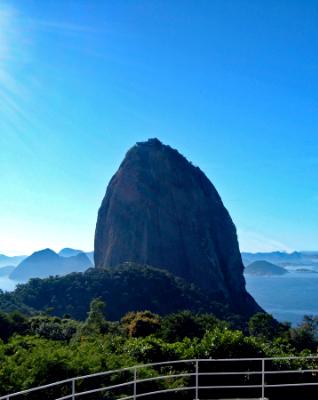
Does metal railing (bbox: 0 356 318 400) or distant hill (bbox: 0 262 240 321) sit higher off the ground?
distant hill (bbox: 0 262 240 321)

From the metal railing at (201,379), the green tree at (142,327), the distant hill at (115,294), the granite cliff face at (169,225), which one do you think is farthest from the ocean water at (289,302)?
the metal railing at (201,379)

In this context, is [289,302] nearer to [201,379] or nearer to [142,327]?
[142,327]

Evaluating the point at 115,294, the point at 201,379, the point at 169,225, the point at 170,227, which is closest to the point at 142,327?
the point at 201,379

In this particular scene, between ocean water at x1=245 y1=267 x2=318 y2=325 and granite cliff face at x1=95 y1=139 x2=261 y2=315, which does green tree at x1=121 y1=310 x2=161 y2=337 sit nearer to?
granite cliff face at x1=95 y1=139 x2=261 y2=315

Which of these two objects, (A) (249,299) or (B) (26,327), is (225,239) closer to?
Result: (A) (249,299)

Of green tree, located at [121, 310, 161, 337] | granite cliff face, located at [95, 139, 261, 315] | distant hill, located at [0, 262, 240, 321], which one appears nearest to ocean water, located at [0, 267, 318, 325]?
granite cliff face, located at [95, 139, 261, 315]
